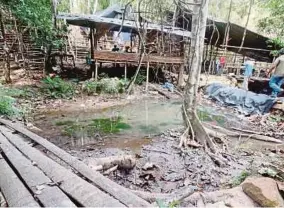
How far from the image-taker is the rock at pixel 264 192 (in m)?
2.64

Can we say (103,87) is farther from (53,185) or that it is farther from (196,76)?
(53,185)

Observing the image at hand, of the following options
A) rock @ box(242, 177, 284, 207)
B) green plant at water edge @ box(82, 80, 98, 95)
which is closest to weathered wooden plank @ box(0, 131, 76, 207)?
rock @ box(242, 177, 284, 207)

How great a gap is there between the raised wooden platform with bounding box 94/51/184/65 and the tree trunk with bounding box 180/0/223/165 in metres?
5.89

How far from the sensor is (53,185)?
238 cm

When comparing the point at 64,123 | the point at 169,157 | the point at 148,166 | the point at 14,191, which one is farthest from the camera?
the point at 64,123

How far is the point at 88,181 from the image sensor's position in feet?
8.54

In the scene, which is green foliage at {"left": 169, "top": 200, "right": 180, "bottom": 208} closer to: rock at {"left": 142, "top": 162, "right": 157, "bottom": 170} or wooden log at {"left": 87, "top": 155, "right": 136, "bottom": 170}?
wooden log at {"left": 87, "top": 155, "right": 136, "bottom": 170}

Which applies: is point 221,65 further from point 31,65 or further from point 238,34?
point 31,65

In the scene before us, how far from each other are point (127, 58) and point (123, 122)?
5457mm

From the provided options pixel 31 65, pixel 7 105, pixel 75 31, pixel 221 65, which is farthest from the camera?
pixel 75 31

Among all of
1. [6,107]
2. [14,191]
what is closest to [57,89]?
[6,107]

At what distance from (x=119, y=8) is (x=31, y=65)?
6.71 m

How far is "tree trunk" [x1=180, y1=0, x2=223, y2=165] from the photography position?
5141 millimetres

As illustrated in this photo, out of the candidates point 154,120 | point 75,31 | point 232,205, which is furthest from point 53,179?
point 75,31
